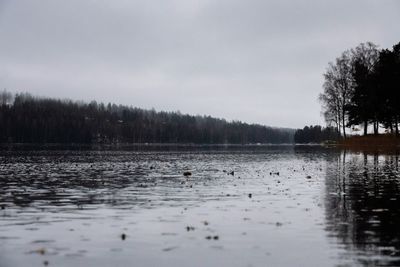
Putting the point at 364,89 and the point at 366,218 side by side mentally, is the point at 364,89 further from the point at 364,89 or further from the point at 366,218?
the point at 366,218

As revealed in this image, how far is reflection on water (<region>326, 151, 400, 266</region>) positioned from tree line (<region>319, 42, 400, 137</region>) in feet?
190

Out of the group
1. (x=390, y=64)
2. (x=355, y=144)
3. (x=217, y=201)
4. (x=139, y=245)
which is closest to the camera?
(x=139, y=245)

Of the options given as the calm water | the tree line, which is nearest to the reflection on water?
the calm water

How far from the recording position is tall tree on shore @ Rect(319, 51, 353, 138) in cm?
10256

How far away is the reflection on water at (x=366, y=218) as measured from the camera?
1133 cm

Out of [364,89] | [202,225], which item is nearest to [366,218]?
[202,225]

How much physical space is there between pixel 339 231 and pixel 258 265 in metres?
4.40

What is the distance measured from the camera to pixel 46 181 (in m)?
32.1

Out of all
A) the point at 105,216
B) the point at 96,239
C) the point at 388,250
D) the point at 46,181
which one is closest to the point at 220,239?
the point at 96,239

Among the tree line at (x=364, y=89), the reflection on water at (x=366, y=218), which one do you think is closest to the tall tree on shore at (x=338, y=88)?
the tree line at (x=364, y=89)

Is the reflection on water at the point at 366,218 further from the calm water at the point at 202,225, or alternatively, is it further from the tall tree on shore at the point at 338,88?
the tall tree on shore at the point at 338,88

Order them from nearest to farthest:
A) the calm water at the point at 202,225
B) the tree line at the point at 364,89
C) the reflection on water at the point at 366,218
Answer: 1. the calm water at the point at 202,225
2. the reflection on water at the point at 366,218
3. the tree line at the point at 364,89

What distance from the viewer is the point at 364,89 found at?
8900 cm

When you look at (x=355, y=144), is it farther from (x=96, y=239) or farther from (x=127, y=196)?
(x=96, y=239)
